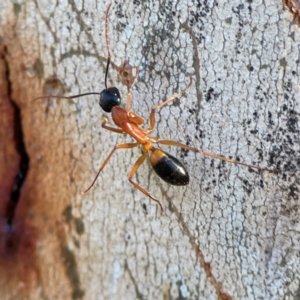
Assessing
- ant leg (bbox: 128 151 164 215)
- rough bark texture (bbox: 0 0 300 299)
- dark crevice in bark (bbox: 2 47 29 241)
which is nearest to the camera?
rough bark texture (bbox: 0 0 300 299)

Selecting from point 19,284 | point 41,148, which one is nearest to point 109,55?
point 41,148

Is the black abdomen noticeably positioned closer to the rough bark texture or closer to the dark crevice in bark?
the rough bark texture

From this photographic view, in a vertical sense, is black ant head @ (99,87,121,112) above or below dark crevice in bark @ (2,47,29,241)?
above

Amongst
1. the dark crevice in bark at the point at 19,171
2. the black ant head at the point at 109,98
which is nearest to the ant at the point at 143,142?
the black ant head at the point at 109,98

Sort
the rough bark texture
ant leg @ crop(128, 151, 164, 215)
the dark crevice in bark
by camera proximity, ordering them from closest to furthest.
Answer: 1. the rough bark texture
2. ant leg @ crop(128, 151, 164, 215)
3. the dark crevice in bark

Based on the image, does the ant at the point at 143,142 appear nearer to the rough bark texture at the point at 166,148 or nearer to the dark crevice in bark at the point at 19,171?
the rough bark texture at the point at 166,148

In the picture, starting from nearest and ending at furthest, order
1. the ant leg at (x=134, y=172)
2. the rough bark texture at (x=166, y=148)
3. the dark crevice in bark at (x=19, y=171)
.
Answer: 1. the rough bark texture at (x=166, y=148)
2. the ant leg at (x=134, y=172)
3. the dark crevice in bark at (x=19, y=171)

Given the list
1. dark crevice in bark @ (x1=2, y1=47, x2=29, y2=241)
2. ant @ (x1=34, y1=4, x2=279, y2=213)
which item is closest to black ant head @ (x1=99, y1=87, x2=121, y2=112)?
ant @ (x1=34, y1=4, x2=279, y2=213)
